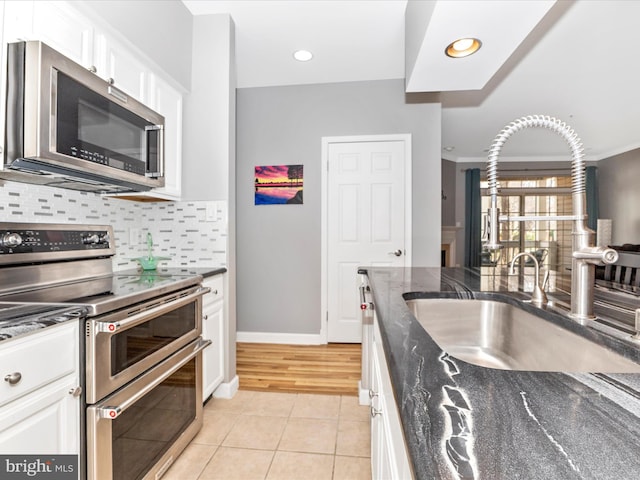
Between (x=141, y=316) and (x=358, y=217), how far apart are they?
2410 millimetres

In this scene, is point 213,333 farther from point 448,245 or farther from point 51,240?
point 448,245

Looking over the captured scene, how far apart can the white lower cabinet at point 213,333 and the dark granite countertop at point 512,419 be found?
163 cm

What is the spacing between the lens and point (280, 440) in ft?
6.00

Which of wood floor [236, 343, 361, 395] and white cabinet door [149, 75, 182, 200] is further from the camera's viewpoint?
wood floor [236, 343, 361, 395]

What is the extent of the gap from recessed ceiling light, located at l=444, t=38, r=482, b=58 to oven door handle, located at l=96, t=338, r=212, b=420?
2.21 metres

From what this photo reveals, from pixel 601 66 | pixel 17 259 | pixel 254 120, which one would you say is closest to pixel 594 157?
pixel 601 66

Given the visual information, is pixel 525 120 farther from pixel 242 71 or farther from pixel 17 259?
pixel 242 71

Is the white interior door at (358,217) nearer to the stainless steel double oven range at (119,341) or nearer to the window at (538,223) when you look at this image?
the stainless steel double oven range at (119,341)

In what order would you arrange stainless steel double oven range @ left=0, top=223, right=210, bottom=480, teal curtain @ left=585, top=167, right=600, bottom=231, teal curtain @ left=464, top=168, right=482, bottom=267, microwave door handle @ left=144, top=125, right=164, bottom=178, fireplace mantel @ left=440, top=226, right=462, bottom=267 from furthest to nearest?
teal curtain @ left=464, top=168, right=482, bottom=267 < teal curtain @ left=585, top=167, right=600, bottom=231 < fireplace mantel @ left=440, top=226, right=462, bottom=267 < microwave door handle @ left=144, top=125, right=164, bottom=178 < stainless steel double oven range @ left=0, top=223, right=210, bottom=480

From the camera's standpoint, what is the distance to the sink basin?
0.82 metres

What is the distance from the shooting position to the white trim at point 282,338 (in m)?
3.41

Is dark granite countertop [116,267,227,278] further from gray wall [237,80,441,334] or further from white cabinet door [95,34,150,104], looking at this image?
gray wall [237,80,441,334]

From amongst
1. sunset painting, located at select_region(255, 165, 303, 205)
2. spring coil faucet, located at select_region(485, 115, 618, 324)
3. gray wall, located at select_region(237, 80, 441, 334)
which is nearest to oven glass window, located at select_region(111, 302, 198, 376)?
spring coil faucet, located at select_region(485, 115, 618, 324)

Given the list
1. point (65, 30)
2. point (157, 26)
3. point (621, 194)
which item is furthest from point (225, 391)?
point (621, 194)
